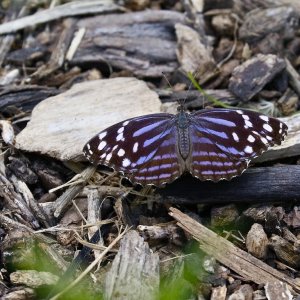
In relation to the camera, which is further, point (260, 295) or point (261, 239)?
point (261, 239)

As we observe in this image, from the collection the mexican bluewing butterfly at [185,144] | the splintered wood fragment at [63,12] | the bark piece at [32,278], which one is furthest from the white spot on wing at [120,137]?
the splintered wood fragment at [63,12]

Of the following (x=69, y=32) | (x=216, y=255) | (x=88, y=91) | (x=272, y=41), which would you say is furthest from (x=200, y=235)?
(x=69, y=32)

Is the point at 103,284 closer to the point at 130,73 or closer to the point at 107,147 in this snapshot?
the point at 107,147

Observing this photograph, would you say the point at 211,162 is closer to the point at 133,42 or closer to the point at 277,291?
the point at 277,291

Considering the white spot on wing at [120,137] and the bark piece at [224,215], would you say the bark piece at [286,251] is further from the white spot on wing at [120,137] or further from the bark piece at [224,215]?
the white spot on wing at [120,137]

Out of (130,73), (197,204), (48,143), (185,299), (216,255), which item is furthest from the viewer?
(130,73)

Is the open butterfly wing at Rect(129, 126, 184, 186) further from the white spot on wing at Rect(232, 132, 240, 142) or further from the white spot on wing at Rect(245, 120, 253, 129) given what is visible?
the white spot on wing at Rect(245, 120, 253, 129)

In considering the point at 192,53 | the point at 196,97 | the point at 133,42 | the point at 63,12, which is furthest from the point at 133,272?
the point at 63,12
